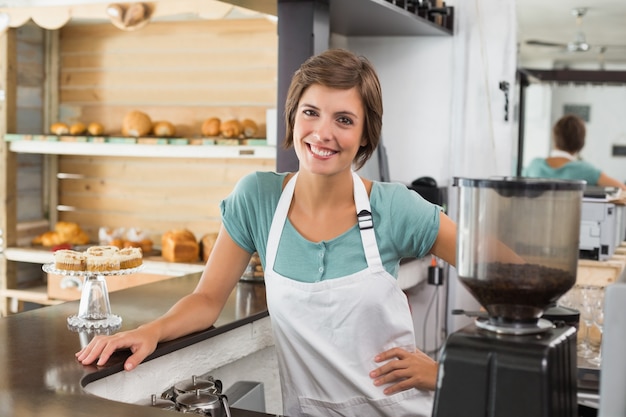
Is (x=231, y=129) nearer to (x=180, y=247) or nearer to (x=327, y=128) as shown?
(x=180, y=247)

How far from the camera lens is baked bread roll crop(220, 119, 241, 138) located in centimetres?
468

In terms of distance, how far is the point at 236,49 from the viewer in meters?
5.03

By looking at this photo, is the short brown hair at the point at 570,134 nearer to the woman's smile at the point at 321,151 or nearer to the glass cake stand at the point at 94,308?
the woman's smile at the point at 321,151

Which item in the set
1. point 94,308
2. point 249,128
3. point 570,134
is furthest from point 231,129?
point 570,134

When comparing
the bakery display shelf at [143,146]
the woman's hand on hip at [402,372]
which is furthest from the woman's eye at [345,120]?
the bakery display shelf at [143,146]

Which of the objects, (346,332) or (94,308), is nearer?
(346,332)

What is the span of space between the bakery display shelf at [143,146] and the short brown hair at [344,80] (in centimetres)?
230

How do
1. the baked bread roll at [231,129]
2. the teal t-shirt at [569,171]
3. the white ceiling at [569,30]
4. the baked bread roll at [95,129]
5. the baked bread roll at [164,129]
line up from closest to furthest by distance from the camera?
the baked bread roll at [231,129]
the baked bread roll at [164,129]
the baked bread roll at [95,129]
the teal t-shirt at [569,171]
the white ceiling at [569,30]

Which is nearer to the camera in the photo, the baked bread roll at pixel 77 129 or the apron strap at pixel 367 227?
the apron strap at pixel 367 227

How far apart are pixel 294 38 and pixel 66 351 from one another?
4.69 feet

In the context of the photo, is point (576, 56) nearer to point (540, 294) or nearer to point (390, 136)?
point (390, 136)

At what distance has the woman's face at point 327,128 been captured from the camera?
2.04 meters

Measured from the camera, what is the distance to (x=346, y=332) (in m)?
2.09

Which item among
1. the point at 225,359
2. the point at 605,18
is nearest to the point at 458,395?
the point at 225,359
